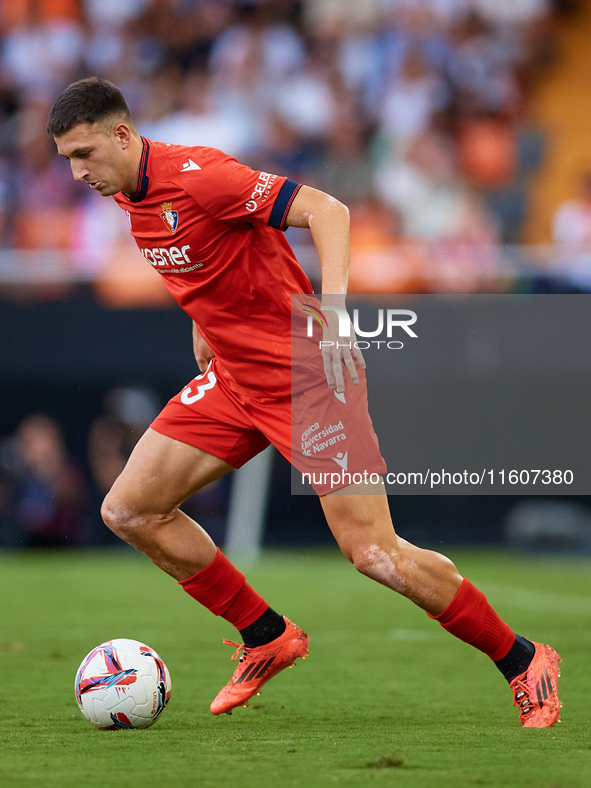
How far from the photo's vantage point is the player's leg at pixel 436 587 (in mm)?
3725

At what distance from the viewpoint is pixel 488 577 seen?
893 cm

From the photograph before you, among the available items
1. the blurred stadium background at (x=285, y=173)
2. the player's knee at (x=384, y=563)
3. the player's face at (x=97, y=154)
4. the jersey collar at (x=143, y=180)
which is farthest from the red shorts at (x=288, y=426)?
the blurred stadium background at (x=285, y=173)

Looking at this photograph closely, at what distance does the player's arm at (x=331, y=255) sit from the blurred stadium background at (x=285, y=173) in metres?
5.87

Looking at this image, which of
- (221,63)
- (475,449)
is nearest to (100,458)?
(475,449)

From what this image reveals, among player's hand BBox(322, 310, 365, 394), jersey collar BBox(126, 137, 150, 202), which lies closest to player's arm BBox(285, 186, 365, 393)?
player's hand BBox(322, 310, 365, 394)

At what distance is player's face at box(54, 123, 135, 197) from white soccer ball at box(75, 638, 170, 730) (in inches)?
66.0

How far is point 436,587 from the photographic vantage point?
3.77m

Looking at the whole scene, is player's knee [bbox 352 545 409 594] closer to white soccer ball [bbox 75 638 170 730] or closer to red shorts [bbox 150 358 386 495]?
red shorts [bbox 150 358 386 495]

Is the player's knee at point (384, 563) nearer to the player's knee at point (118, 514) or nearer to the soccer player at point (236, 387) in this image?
the soccer player at point (236, 387)

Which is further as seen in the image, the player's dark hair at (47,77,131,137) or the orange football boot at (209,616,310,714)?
the orange football boot at (209,616,310,714)

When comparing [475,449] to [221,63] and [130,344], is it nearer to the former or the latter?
[130,344]

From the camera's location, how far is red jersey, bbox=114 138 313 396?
3744 mm

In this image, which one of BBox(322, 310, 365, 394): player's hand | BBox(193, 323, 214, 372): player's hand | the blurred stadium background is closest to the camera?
BBox(322, 310, 365, 394): player's hand

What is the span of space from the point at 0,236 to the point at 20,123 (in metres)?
1.95
